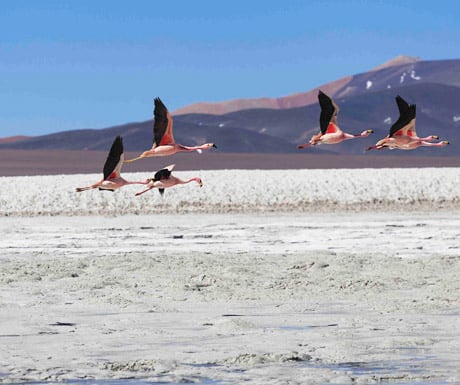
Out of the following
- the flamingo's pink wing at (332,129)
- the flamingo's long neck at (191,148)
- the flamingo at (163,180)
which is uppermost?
the flamingo's pink wing at (332,129)

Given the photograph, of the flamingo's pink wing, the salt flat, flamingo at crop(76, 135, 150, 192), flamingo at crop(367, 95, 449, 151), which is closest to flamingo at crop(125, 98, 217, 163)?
flamingo at crop(76, 135, 150, 192)

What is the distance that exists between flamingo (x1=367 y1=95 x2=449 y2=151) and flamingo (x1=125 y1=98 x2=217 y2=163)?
1473mm

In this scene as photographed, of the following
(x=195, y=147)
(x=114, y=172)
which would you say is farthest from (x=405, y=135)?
(x=114, y=172)

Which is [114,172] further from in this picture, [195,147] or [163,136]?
[195,147]

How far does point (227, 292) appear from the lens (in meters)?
17.9

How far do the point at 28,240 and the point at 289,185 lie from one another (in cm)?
1485

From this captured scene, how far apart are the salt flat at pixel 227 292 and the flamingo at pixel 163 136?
2262mm

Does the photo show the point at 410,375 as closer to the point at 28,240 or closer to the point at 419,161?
the point at 28,240

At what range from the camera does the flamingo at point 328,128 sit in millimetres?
9812

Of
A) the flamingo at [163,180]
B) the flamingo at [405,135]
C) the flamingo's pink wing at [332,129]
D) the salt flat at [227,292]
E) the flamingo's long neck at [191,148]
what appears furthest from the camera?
the salt flat at [227,292]

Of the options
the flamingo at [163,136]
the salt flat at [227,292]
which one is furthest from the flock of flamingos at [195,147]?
the salt flat at [227,292]

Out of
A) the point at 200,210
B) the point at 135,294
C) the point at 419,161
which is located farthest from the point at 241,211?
the point at 419,161

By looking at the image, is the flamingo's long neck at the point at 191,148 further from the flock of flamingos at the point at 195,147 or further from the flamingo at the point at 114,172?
the flamingo at the point at 114,172

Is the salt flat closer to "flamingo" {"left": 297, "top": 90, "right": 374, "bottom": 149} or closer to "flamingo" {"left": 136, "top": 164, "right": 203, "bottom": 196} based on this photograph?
"flamingo" {"left": 136, "top": 164, "right": 203, "bottom": 196}
